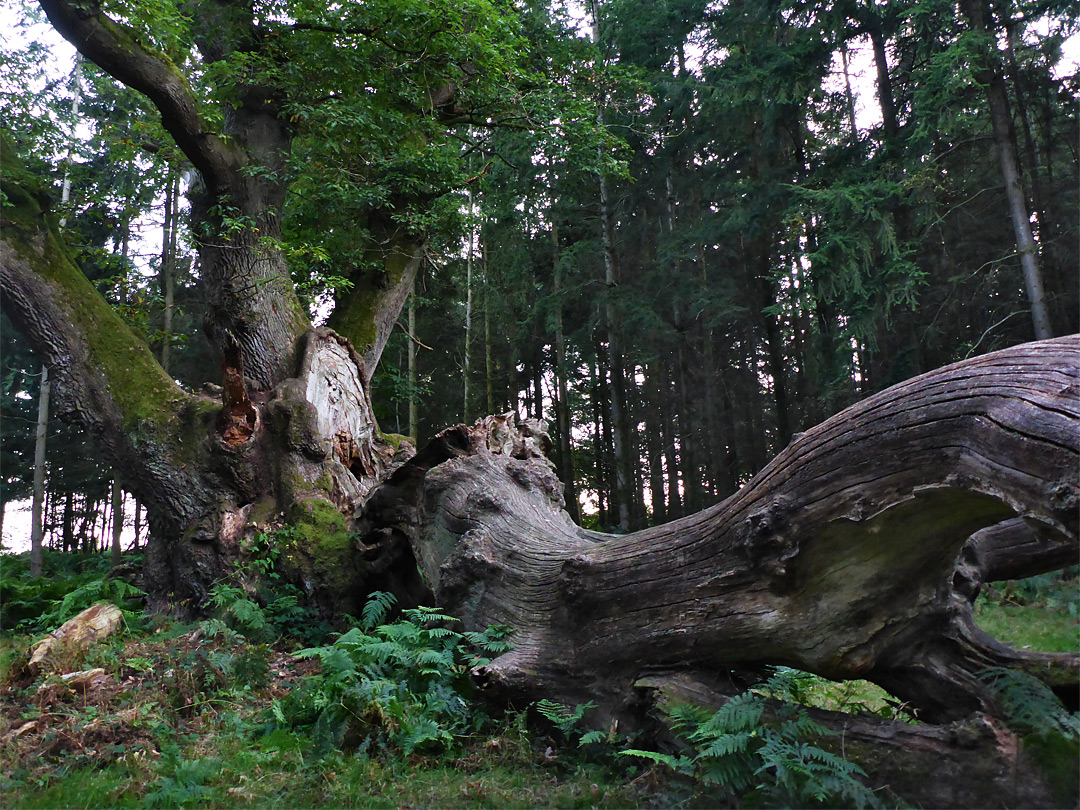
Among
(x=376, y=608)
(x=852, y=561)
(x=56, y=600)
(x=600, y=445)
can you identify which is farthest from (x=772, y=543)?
(x=600, y=445)

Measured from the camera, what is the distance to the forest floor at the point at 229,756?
3549 millimetres

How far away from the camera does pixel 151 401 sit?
806 cm

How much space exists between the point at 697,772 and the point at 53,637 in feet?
17.6

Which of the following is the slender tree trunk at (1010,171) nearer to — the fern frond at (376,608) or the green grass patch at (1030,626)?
the green grass patch at (1030,626)

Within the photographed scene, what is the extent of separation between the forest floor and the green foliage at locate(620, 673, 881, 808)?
200 millimetres

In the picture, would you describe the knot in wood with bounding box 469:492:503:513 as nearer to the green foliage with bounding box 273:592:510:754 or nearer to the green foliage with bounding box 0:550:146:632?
the green foliage with bounding box 273:592:510:754

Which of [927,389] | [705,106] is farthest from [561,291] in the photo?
[927,389]

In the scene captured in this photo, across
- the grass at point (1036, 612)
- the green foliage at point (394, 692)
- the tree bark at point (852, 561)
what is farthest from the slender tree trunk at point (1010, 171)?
the green foliage at point (394, 692)

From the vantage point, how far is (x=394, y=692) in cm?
459

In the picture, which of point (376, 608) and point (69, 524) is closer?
point (376, 608)

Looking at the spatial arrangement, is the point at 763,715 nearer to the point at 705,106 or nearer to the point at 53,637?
the point at 53,637

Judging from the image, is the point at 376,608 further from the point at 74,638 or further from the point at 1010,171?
the point at 1010,171

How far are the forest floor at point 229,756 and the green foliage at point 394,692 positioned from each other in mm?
102

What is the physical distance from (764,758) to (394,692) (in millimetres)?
2452
